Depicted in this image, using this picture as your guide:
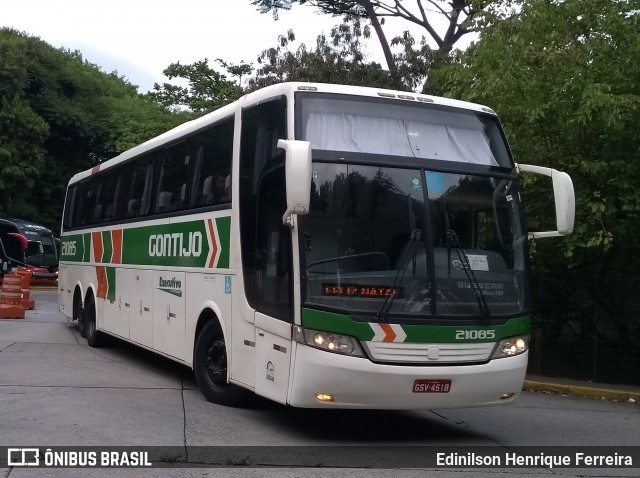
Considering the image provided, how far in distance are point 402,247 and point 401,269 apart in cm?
22

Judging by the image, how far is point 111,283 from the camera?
15.1 meters

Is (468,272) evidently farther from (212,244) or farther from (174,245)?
(174,245)

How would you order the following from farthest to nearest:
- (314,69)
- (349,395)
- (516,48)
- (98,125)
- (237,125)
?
(98,125) < (314,69) < (516,48) < (237,125) < (349,395)

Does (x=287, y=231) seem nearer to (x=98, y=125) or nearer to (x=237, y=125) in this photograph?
(x=237, y=125)

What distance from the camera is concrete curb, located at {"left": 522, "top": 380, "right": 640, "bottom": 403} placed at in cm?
1295

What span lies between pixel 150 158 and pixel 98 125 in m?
33.2

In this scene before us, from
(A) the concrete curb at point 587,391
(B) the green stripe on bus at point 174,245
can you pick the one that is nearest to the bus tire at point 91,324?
(B) the green stripe on bus at point 174,245

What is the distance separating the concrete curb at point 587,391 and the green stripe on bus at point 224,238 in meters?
5.99

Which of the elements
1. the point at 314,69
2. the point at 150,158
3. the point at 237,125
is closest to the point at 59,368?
the point at 150,158

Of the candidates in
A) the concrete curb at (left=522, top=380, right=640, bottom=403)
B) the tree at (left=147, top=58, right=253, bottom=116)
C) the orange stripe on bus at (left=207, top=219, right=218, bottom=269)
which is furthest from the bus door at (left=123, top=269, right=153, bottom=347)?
the tree at (left=147, top=58, right=253, bottom=116)

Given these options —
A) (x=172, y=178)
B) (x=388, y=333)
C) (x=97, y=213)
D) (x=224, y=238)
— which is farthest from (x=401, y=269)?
(x=97, y=213)

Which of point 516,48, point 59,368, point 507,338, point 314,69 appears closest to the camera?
point 507,338

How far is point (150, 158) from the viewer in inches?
521

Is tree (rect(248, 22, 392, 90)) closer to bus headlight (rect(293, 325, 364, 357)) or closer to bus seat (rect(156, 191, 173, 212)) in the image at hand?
bus seat (rect(156, 191, 173, 212))
